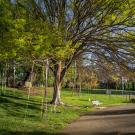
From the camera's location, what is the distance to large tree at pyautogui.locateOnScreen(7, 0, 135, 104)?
26734mm

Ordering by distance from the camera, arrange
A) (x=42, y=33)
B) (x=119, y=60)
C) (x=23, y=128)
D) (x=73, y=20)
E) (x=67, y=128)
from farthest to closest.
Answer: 1. (x=119, y=60)
2. (x=73, y=20)
3. (x=42, y=33)
4. (x=67, y=128)
5. (x=23, y=128)

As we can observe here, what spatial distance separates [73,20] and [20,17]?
442 centimetres

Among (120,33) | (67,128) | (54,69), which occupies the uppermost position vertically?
(120,33)

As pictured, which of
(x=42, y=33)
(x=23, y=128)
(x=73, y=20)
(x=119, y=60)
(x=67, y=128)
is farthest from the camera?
(x=119, y=60)

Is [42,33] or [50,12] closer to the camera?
[42,33]

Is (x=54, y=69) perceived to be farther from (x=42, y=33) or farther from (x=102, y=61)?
(x=42, y=33)

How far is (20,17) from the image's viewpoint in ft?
88.5

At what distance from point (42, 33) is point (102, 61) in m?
9.04

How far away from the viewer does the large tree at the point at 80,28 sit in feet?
87.7

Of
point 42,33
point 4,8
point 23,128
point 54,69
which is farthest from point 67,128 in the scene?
point 54,69

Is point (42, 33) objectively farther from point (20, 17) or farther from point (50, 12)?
point (50, 12)

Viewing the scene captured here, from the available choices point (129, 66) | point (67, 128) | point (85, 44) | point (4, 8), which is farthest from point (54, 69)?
point (67, 128)

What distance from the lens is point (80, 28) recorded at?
3064cm

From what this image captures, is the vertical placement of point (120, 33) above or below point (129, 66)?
above
